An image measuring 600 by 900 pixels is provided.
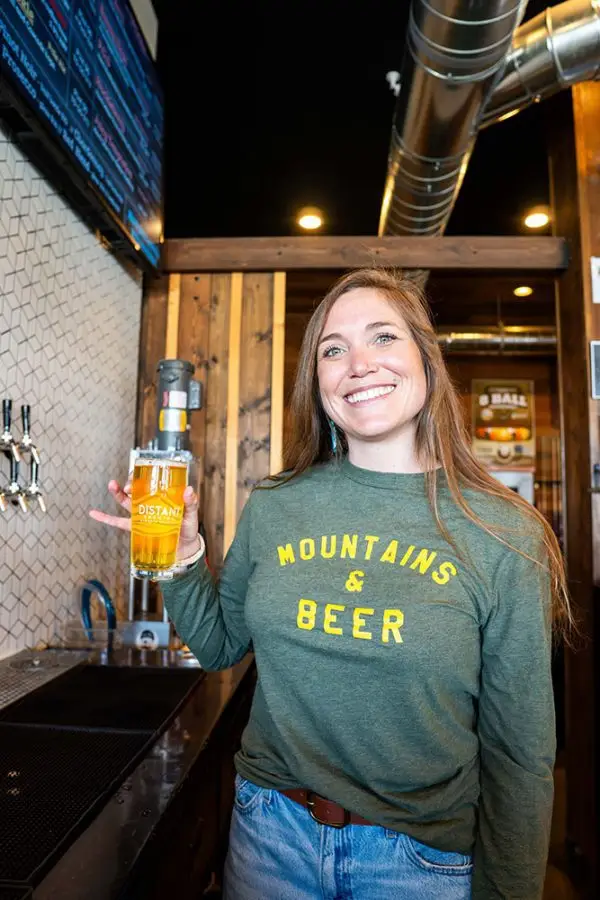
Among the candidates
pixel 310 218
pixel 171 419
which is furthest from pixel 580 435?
pixel 310 218

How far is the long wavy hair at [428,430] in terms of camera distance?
3.92 feet

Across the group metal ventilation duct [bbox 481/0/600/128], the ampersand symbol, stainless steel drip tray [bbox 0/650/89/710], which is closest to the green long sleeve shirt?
the ampersand symbol

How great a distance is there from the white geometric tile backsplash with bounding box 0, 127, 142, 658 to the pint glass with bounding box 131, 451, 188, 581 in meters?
0.93

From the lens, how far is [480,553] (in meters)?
1.10

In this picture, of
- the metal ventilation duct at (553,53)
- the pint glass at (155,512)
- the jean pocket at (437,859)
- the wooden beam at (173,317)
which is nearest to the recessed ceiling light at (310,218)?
the wooden beam at (173,317)

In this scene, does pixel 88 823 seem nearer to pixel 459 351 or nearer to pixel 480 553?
pixel 480 553

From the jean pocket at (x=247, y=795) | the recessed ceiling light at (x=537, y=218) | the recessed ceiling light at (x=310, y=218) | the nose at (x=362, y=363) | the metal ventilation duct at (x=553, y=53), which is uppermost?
the recessed ceiling light at (x=310, y=218)

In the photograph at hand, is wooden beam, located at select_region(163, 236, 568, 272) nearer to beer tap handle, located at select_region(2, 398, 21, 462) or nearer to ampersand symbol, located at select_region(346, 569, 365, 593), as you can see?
beer tap handle, located at select_region(2, 398, 21, 462)

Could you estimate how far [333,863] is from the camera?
1.04 meters

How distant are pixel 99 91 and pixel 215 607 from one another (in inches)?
78.4

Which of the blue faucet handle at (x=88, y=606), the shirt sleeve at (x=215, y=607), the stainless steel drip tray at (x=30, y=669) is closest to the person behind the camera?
the shirt sleeve at (x=215, y=607)

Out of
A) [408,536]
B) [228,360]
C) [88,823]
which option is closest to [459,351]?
[228,360]

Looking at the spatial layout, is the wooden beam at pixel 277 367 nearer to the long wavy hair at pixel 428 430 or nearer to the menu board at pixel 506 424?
the long wavy hair at pixel 428 430

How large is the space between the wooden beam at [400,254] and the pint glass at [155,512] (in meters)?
2.40
